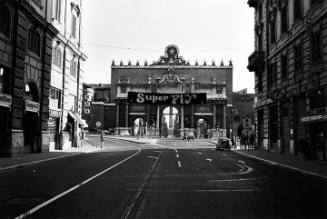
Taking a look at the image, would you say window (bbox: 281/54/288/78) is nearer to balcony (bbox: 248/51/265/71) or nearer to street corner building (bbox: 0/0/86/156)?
balcony (bbox: 248/51/265/71)

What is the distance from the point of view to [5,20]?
22.3 meters

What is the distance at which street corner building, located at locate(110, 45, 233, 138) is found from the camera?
87000 millimetres

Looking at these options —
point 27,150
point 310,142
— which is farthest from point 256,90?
point 27,150

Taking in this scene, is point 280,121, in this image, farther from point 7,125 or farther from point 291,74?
point 7,125

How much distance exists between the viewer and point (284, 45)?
96.0ft

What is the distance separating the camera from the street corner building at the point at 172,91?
285 ft

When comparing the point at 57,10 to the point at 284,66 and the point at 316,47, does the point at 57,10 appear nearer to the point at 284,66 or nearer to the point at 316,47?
the point at 284,66

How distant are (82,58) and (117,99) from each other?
50.3 m

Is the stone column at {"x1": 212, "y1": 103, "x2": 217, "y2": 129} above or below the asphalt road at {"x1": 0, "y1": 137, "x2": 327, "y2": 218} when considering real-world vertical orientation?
above

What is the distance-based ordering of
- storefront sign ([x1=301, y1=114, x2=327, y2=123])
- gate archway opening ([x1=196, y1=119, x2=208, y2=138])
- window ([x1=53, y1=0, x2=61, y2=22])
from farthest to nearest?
1. gate archway opening ([x1=196, y1=119, x2=208, y2=138])
2. window ([x1=53, y1=0, x2=61, y2=22])
3. storefront sign ([x1=301, y1=114, x2=327, y2=123])

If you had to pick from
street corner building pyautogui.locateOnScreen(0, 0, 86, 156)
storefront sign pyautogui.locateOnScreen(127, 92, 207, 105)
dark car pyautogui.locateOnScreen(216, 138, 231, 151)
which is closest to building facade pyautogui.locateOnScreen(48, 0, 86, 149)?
street corner building pyautogui.locateOnScreen(0, 0, 86, 156)

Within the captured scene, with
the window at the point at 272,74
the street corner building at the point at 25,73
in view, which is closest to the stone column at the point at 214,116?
the window at the point at 272,74

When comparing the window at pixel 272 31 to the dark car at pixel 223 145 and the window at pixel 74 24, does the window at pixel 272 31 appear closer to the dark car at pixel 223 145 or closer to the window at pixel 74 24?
the dark car at pixel 223 145

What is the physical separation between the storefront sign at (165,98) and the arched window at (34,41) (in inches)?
461
